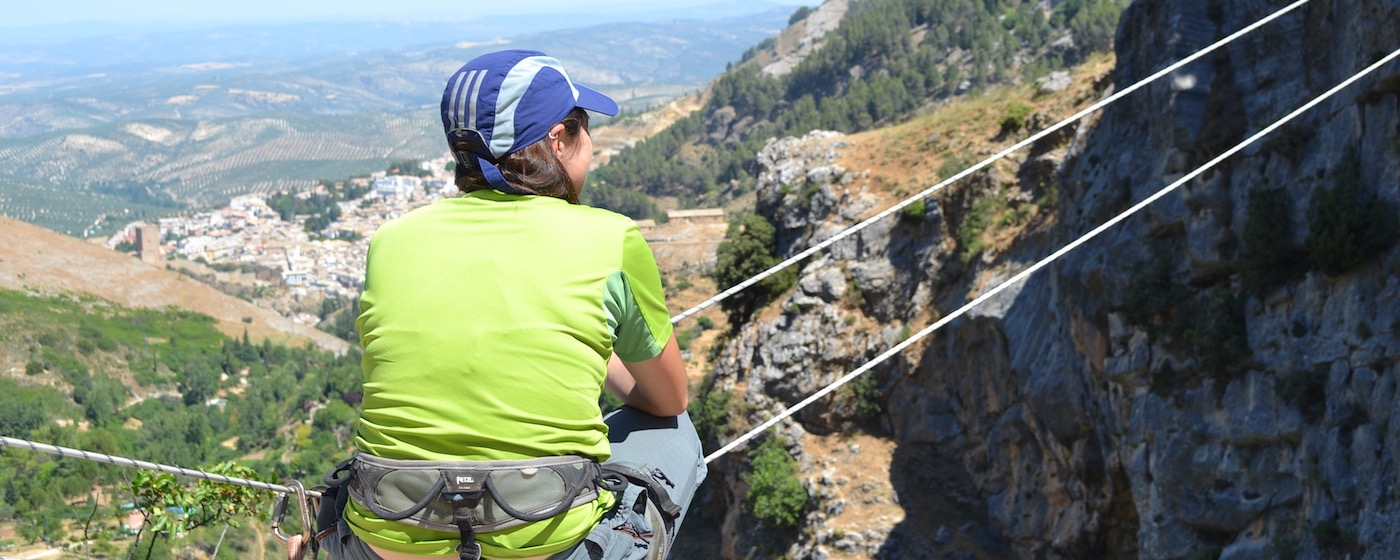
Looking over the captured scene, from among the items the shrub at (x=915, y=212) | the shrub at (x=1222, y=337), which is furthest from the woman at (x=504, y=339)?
the shrub at (x=915, y=212)

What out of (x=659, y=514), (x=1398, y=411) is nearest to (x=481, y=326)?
(x=659, y=514)

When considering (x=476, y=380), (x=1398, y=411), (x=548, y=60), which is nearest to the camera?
(x=476, y=380)

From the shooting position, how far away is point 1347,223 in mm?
8758

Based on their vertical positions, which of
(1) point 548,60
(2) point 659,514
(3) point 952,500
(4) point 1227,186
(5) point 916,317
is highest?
(1) point 548,60

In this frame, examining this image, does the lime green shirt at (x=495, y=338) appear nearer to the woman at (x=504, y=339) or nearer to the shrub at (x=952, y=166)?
the woman at (x=504, y=339)

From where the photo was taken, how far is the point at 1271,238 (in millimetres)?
10031

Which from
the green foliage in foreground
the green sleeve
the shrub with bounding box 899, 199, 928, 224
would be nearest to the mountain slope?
the green foliage in foreground

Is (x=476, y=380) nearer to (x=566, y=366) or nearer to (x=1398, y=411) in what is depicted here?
(x=566, y=366)

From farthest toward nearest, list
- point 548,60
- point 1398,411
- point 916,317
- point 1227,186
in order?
point 916,317
point 1227,186
point 1398,411
point 548,60

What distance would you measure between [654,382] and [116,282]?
99805mm

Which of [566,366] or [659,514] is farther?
[659,514]

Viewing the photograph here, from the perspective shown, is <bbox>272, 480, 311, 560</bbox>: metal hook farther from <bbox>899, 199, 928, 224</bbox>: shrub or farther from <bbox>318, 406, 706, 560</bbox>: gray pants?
<bbox>899, 199, 928, 224</bbox>: shrub

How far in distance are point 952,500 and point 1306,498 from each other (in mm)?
10523

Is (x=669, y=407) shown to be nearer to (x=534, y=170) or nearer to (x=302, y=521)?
(x=534, y=170)
